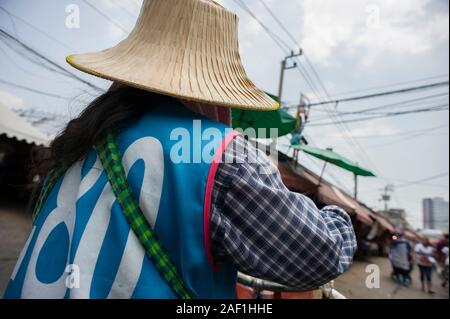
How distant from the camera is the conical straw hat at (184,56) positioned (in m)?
0.80

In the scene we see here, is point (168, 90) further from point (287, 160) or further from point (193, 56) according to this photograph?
point (287, 160)

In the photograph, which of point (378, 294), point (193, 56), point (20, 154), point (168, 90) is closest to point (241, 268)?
point (168, 90)

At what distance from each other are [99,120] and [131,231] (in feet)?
1.12

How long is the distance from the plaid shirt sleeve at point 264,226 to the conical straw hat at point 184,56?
20 cm

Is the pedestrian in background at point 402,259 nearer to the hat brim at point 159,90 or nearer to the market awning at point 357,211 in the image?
the market awning at point 357,211

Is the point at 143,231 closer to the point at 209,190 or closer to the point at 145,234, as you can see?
the point at 145,234

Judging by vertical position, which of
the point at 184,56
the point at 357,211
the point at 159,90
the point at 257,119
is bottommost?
the point at 357,211

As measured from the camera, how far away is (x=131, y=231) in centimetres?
68

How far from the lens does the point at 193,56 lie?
856 mm

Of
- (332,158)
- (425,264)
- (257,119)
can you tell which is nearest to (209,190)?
(257,119)

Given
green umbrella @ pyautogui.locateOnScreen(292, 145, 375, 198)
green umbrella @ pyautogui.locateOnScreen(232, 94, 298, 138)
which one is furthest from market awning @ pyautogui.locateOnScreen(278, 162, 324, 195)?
green umbrella @ pyautogui.locateOnScreen(232, 94, 298, 138)

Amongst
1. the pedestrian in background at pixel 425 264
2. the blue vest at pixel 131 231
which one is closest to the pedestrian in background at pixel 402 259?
the pedestrian in background at pixel 425 264
